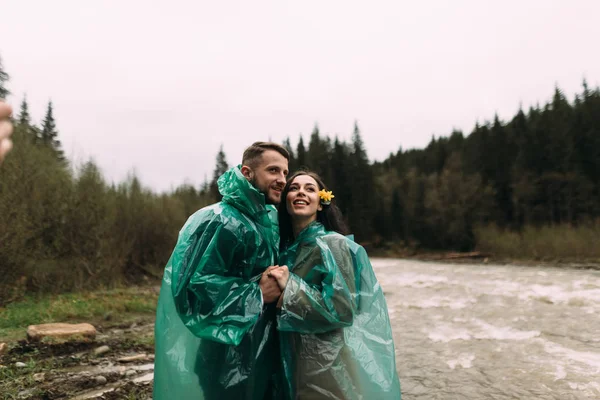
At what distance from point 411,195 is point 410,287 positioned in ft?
108

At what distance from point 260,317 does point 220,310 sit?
0.32 metres

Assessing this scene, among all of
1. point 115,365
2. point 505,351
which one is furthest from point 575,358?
point 115,365

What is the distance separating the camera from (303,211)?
2537 millimetres

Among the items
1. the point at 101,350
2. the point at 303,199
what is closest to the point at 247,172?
the point at 303,199

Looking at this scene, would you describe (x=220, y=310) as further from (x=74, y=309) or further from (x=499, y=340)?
(x=499, y=340)

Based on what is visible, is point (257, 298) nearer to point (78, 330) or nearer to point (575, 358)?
point (78, 330)

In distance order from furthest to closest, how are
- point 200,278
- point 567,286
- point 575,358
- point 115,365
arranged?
point 567,286 < point 575,358 < point 115,365 < point 200,278

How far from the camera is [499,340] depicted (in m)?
7.76

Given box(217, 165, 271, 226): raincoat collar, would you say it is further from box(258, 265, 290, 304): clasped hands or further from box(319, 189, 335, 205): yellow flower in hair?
box(319, 189, 335, 205): yellow flower in hair

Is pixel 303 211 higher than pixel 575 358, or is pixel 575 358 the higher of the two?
pixel 303 211

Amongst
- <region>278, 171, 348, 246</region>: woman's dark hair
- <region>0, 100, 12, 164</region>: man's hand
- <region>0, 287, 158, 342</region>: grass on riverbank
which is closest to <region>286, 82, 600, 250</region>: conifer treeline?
<region>0, 287, 158, 342</region>: grass on riverbank

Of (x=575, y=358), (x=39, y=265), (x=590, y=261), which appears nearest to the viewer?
(x=575, y=358)

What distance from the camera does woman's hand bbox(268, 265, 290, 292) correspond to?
7.07 ft

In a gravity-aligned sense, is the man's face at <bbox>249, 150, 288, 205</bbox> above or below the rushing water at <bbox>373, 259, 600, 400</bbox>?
above
